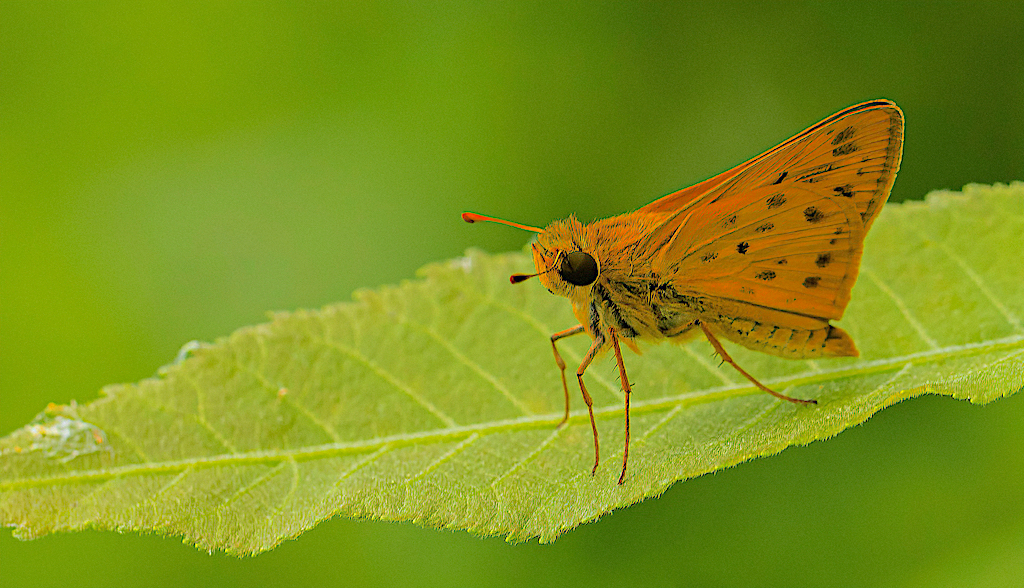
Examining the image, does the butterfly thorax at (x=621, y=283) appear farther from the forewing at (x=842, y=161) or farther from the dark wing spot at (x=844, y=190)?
the dark wing spot at (x=844, y=190)

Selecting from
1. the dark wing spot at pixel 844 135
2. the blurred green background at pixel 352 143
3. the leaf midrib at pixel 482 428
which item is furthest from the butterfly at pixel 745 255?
the blurred green background at pixel 352 143

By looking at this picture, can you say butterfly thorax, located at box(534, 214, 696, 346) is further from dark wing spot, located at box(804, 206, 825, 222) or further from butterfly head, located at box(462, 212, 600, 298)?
dark wing spot, located at box(804, 206, 825, 222)

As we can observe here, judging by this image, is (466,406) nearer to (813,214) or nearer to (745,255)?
(745,255)

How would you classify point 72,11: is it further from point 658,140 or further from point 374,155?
point 658,140

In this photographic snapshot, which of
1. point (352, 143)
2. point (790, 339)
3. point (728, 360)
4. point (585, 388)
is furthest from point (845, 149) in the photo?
point (352, 143)

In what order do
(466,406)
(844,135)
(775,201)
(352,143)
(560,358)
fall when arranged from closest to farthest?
(844,135) → (775,201) → (466,406) → (560,358) → (352,143)

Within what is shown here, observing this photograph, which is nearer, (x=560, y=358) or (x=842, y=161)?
(x=842, y=161)

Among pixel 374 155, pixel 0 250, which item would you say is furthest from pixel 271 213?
pixel 0 250
